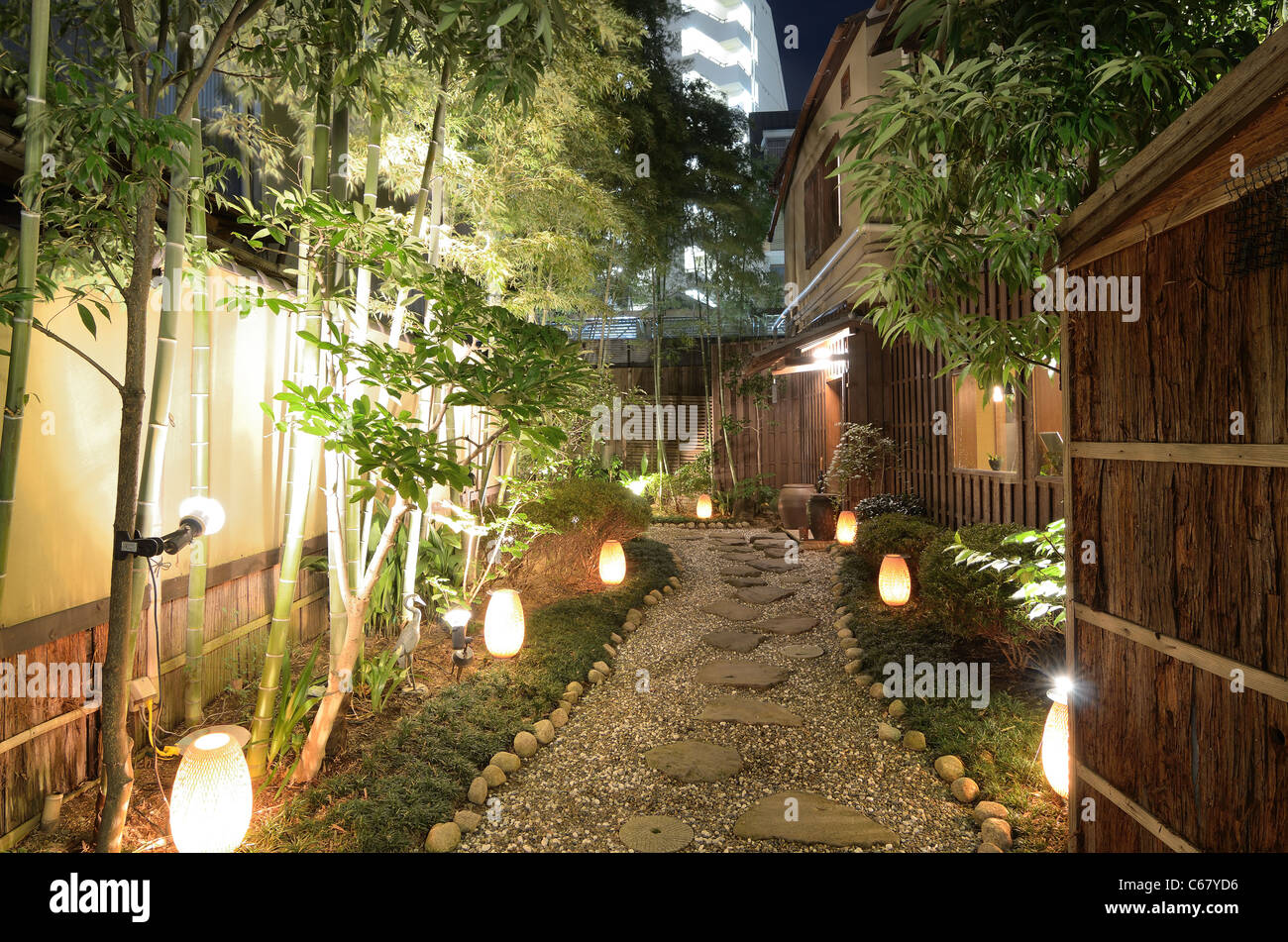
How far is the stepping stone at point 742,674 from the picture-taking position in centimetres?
477

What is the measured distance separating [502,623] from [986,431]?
5.08 meters

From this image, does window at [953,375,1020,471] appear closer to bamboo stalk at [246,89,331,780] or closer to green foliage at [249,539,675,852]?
green foliage at [249,539,675,852]

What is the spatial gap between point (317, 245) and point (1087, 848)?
11.8 feet

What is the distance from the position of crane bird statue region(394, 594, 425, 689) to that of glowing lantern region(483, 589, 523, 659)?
0.61 meters

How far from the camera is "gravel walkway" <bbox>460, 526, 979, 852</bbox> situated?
2924 mm

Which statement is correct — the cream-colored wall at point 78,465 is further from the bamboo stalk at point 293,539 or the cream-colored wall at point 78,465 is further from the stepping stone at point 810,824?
the stepping stone at point 810,824

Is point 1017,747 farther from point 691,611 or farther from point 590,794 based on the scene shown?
point 691,611

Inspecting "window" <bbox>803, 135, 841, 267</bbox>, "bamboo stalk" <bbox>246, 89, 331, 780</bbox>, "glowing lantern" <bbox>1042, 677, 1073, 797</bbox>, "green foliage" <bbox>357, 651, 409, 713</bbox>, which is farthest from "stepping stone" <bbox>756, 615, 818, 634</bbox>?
"window" <bbox>803, 135, 841, 267</bbox>

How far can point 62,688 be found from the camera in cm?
271

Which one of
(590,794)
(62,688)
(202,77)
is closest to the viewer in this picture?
(202,77)

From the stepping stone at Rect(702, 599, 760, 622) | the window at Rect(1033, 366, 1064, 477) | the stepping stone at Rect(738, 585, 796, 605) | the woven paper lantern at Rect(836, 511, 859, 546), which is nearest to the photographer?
the window at Rect(1033, 366, 1064, 477)
